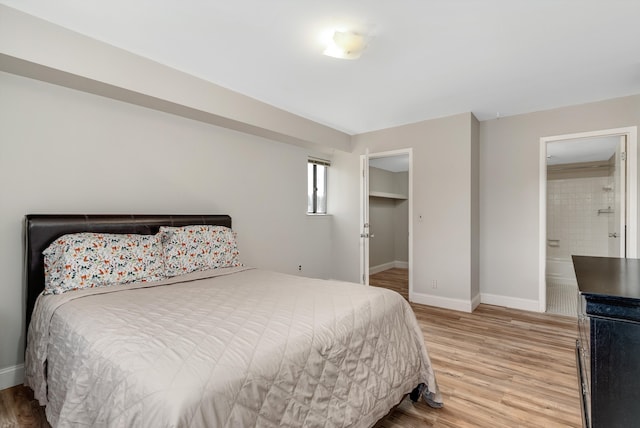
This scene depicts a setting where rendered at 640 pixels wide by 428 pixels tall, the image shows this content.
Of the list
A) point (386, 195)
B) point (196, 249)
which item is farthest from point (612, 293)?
point (386, 195)

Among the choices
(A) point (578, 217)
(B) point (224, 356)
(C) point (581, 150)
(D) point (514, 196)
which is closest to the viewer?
(B) point (224, 356)

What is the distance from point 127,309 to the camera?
1.66 metres

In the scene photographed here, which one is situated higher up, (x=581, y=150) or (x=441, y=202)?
(x=581, y=150)

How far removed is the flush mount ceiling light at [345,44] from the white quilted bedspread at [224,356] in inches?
63.0

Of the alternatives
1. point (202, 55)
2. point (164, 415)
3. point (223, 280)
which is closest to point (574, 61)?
point (202, 55)

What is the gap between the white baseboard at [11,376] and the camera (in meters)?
2.12

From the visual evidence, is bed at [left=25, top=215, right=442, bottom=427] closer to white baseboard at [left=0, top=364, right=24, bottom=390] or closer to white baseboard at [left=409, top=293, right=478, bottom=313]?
white baseboard at [left=0, top=364, right=24, bottom=390]

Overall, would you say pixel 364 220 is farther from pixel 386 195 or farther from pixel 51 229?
pixel 51 229

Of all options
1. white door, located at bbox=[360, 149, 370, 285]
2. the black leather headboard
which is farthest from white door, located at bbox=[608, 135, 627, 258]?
the black leather headboard

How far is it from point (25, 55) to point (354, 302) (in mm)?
2490

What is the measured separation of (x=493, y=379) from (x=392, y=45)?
8.18 ft

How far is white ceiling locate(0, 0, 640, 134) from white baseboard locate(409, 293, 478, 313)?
232cm

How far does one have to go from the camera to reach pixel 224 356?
45.0 inches

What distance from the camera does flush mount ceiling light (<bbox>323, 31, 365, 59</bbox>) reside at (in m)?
2.07
